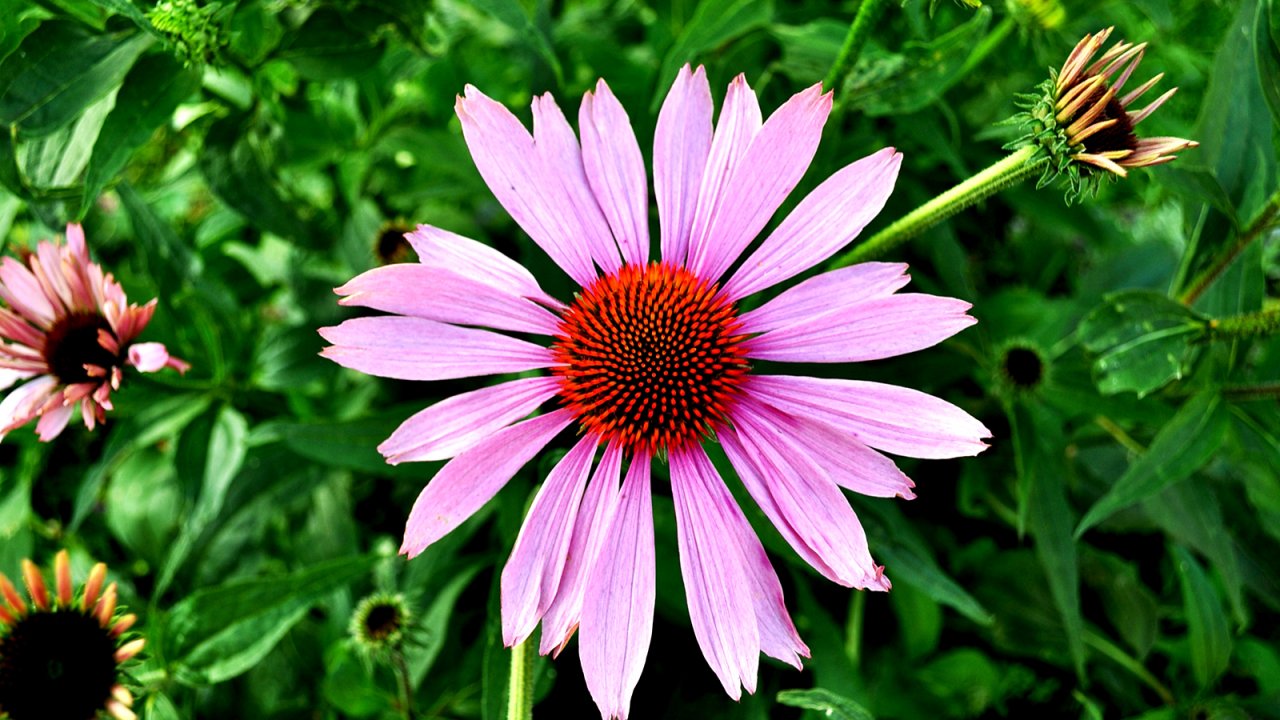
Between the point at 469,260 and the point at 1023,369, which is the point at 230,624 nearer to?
the point at 469,260

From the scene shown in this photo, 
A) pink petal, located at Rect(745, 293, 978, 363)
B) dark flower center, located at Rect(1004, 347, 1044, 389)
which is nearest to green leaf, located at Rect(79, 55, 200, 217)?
pink petal, located at Rect(745, 293, 978, 363)

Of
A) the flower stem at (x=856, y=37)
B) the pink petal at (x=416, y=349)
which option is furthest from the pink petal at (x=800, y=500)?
the flower stem at (x=856, y=37)

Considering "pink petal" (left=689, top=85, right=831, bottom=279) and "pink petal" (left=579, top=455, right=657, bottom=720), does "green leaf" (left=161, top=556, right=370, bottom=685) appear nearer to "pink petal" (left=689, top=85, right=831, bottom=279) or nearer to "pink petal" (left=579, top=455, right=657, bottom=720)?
"pink petal" (left=579, top=455, right=657, bottom=720)

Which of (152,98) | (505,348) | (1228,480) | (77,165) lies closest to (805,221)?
(505,348)

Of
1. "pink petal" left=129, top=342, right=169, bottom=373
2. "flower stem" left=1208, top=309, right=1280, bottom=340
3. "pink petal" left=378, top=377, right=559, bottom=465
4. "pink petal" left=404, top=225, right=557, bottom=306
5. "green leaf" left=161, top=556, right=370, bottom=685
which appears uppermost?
"pink petal" left=404, top=225, right=557, bottom=306

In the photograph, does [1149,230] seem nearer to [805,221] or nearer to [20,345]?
[805,221]

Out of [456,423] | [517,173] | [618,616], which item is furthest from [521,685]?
[517,173]
